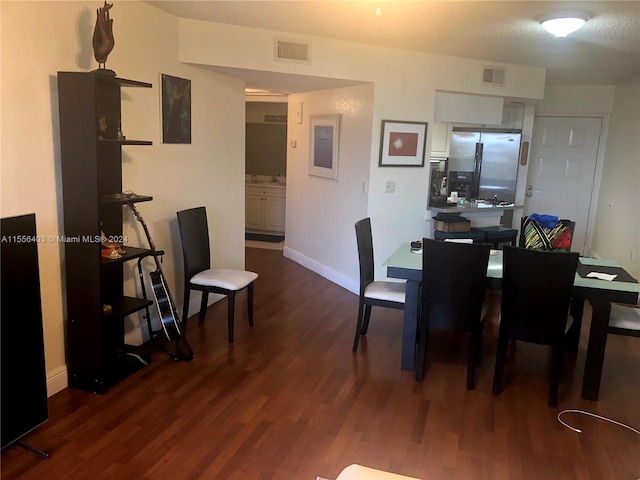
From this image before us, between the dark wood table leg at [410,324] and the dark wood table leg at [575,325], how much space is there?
3.82 ft

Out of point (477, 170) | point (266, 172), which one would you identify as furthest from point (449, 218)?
point (266, 172)

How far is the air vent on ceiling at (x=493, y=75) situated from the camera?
491cm

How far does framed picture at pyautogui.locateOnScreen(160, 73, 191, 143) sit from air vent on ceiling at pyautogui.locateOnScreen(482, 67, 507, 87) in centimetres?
291

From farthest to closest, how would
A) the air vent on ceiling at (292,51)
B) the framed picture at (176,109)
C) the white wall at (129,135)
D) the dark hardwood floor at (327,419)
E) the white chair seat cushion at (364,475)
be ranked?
the air vent on ceiling at (292,51)
the framed picture at (176,109)
the white wall at (129,135)
the dark hardwood floor at (327,419)
the white chair seat cushion at (364,475)

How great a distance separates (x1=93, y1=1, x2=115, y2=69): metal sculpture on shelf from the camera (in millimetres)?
2666

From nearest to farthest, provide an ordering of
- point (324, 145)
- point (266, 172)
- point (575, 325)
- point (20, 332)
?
point (20, 332) < point (575, 325) < point (324, 145) < point (266, 172)

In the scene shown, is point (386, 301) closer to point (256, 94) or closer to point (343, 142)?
point (343, 142)

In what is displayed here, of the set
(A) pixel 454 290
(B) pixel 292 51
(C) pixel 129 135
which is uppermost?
(B) pixel 292 51

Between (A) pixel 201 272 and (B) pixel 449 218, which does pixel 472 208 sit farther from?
(A) pixel 201 272

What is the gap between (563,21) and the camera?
10.4ft

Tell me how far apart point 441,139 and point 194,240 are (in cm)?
291

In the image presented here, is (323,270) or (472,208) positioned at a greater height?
(472,208)

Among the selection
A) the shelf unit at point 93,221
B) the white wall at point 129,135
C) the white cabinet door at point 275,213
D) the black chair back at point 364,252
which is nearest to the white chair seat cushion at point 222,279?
the white wall at point 129,135

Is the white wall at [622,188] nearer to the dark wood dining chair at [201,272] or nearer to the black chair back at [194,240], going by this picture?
the dark wood dining chair at [201,272]
